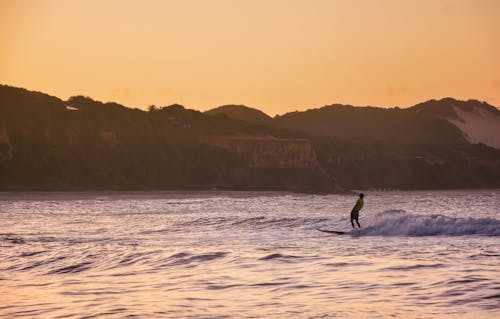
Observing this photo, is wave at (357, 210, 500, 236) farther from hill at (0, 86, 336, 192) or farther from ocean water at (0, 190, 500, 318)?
hill at (0, 86, 336, 192)

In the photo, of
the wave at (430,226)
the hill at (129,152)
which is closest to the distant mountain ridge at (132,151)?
the hill at (129,152)

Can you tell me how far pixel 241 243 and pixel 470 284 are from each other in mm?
13995

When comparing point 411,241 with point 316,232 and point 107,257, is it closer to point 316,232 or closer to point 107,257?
point 316,232

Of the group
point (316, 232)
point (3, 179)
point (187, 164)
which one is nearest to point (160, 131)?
point (187, 164)

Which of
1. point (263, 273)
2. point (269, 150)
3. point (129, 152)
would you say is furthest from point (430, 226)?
point (269, 150)

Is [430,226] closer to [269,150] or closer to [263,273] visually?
[263,273]

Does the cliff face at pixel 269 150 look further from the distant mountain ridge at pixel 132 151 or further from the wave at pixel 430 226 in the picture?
the wave at pixel 430 226

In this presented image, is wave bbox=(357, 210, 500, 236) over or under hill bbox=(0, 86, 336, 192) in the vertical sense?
under

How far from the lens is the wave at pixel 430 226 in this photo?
32.3 metres

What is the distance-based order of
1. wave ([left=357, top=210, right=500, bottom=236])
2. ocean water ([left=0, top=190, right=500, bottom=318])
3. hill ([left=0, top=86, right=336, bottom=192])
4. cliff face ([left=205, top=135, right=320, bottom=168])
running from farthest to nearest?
cliff face ([left=205, top=135, right=320, bottom=168]), hill ([left=0, top=86, right=336, bottom=192]), wave ([left=357, top=210, right=500, bottom=236]), ocean water ([left=0, top=190, right=500, bottom=318])

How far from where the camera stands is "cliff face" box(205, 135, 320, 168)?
172 meters

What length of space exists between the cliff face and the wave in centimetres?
13373

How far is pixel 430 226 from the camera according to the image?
109 feet

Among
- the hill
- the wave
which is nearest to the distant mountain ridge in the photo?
the hill
